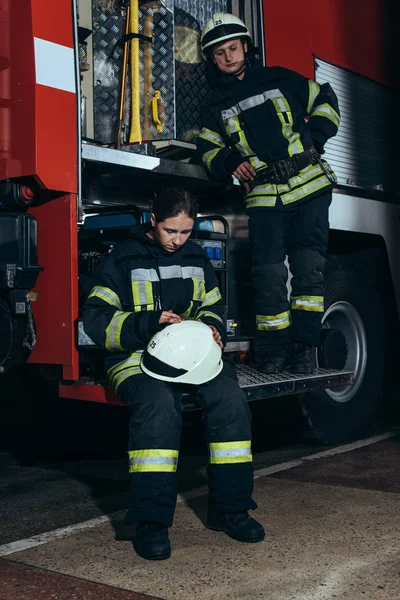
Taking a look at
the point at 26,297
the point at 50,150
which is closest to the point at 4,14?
the point at 50,150

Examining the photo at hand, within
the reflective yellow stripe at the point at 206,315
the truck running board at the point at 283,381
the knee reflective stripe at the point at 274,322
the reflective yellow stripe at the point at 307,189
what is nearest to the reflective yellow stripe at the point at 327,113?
the reflective yellow stripe at the point at 307,189

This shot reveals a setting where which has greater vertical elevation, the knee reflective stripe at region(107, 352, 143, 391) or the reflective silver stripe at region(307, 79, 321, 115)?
the reflective silver stripe at region(307, 79, 321, 115)

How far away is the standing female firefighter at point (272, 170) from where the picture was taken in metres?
4.88

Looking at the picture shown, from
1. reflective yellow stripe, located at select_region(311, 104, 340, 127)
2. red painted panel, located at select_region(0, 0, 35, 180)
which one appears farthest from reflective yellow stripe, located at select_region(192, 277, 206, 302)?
reflective yellow stripe, located at select_region(311, 104, 340, 127)

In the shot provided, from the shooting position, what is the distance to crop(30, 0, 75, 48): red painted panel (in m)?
4.02

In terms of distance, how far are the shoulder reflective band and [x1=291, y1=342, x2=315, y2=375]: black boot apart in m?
1.46

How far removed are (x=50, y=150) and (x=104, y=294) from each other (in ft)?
2.27

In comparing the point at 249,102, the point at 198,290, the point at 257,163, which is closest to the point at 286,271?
the point at 257,163

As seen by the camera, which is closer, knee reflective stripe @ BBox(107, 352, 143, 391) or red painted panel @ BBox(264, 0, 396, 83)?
knee reflective stripe @ BBox(107, 352, 143, 391)

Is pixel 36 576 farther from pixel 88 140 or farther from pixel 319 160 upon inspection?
pixel 319 160

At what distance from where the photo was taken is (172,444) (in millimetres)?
3432

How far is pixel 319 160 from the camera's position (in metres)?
4.97

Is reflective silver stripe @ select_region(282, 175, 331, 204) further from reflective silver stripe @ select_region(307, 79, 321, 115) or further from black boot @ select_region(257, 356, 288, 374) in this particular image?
black boot @ select_region(257, 356, 288, 374)

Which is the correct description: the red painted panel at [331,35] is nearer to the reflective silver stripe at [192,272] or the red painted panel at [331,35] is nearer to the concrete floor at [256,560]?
the reflective silver stripe at [192,272]
